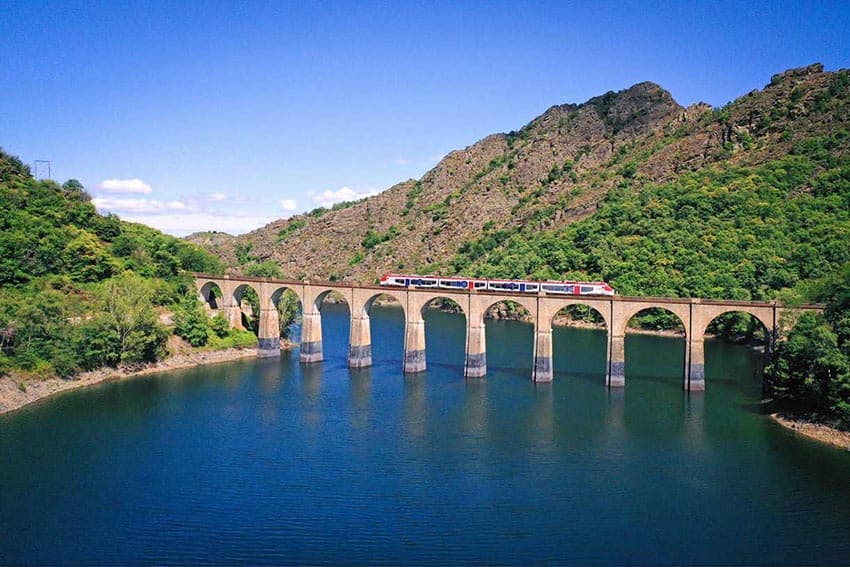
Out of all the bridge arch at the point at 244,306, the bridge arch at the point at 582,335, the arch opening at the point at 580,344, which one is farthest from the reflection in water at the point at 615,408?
the bridge arch at the point at 244,306

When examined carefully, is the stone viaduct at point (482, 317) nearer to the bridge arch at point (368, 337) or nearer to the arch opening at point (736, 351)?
the bridge arch at point (368, 337)

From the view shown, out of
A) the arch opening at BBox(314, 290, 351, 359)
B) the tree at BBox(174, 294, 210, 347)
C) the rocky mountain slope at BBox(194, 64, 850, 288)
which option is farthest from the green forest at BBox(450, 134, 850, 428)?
the tree at BBox(174, 294, 210, 347)

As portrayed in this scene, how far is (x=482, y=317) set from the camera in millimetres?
56719

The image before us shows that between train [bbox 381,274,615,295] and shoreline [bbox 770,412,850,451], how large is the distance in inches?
678

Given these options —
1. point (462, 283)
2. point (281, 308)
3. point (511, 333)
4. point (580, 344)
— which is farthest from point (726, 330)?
point (281, 308)

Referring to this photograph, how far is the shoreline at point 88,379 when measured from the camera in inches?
1847

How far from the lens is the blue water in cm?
2833

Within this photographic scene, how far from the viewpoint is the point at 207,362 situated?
64.1 m

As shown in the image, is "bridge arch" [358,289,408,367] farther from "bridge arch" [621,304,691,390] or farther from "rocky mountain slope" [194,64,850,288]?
"rocky mountain slope" [194,64,850,288]

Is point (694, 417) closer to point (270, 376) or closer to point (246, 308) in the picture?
point (270, 376)

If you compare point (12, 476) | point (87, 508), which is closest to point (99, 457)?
point (12, 476)

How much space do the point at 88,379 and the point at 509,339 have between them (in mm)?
45308

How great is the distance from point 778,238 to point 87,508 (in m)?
79.6

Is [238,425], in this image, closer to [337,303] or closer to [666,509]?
[666,509]
